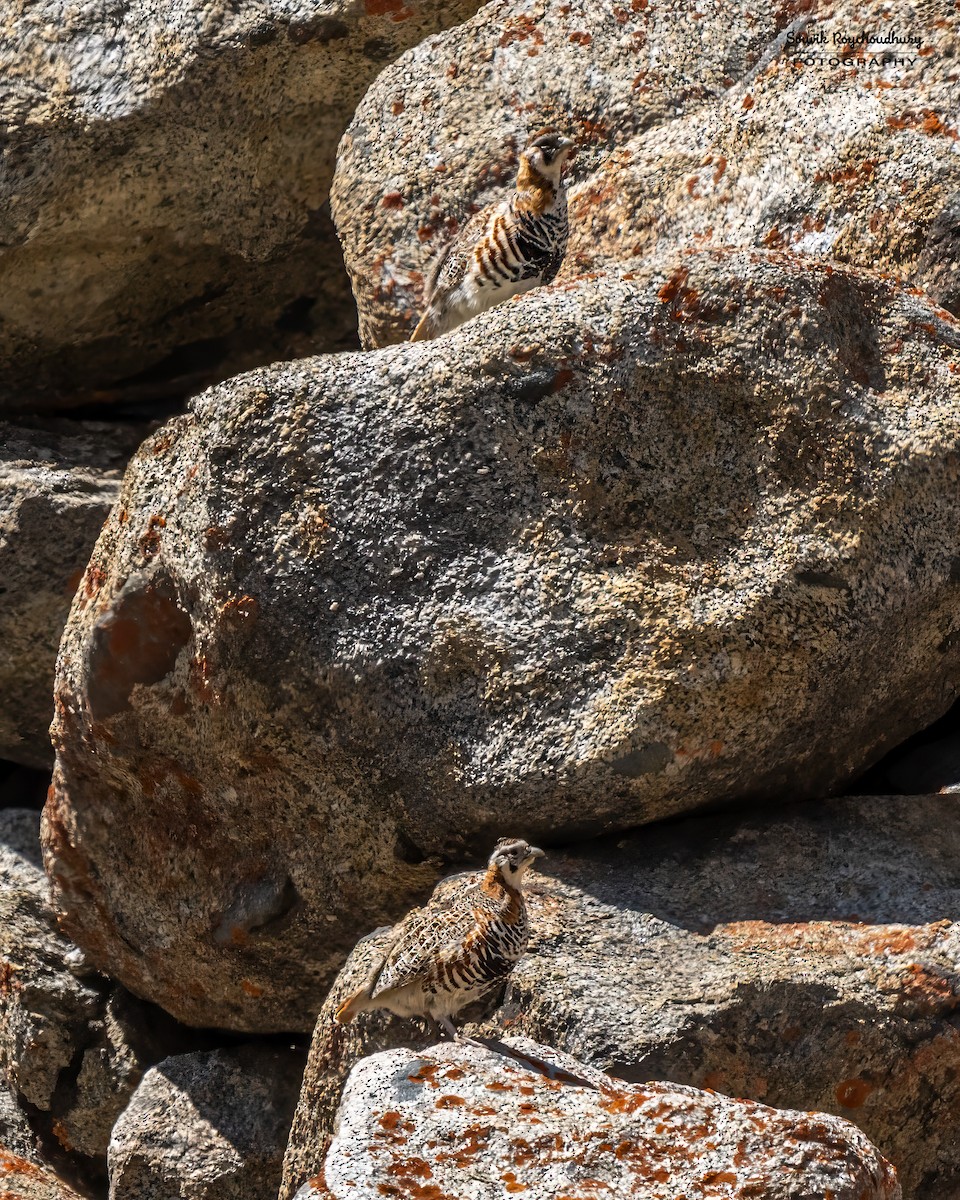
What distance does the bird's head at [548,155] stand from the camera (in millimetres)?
8594

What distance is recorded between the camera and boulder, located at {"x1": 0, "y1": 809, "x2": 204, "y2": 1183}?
9383 mm

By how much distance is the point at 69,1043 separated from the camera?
9555mm

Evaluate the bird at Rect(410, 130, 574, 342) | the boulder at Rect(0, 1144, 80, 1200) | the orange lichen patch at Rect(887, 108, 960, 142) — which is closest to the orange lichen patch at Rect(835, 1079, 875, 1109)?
the boulder at Rect(0, 1144, 80, 1200)

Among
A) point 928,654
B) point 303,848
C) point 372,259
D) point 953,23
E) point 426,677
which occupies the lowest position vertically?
point 303,848

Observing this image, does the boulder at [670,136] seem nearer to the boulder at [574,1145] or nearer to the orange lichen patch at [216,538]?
the orange lichen patch at [216,538]

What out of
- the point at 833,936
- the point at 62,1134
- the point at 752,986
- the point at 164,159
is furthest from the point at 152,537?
the point at 164,159

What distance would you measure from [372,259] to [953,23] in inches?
134

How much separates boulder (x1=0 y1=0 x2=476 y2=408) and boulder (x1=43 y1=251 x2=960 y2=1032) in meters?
4.34

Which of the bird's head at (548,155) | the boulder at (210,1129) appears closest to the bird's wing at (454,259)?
the bird's head at (548,155)

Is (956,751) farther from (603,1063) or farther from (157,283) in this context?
(157,283)

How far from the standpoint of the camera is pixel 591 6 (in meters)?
9.81

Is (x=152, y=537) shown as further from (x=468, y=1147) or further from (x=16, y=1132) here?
(x=16, y=1132)

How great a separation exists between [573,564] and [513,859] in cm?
129

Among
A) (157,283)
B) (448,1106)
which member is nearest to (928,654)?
(448,1106)
